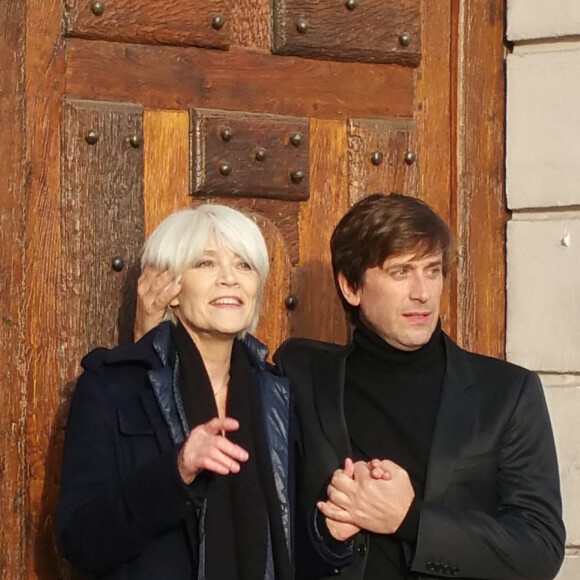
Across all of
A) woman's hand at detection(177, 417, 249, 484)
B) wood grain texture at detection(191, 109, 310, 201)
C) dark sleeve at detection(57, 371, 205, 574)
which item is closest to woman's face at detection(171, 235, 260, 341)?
dark sleeve at detection(57, 371, 205, 574)

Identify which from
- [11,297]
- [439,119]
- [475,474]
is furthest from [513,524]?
[439,119]

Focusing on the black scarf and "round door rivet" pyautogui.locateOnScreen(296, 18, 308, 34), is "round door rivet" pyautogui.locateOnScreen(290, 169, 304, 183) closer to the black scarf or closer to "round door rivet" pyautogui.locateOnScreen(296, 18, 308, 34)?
"round door rivet" pyautogui.locateOnScreen(296, 18, 308, 34)

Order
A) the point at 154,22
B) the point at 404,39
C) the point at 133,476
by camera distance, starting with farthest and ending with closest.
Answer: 1. the point at 404,39
2. the point at 154,22
3. the point at 133,476

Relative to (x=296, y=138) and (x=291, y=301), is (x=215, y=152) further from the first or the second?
(x=291, y=301)

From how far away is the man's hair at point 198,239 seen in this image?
137 inches

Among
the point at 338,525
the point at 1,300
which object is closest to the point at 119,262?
the point at 1,300

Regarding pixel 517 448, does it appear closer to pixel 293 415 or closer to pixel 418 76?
pixel 293 415

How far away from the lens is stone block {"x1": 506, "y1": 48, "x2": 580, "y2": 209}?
432cm

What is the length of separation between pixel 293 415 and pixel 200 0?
107cm

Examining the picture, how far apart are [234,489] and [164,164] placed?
0.96m

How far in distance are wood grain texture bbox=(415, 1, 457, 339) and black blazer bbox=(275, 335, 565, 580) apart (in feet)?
2.51

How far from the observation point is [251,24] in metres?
4.16

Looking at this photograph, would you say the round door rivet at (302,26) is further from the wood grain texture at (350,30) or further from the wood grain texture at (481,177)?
the wood grain texture at (481,177)

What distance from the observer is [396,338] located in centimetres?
364
